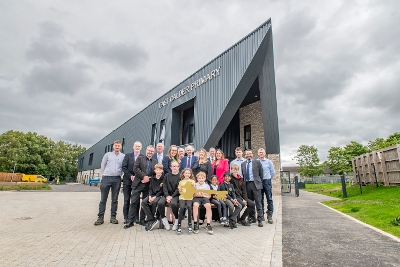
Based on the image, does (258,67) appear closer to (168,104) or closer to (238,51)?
(238,51)

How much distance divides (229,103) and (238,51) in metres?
3.15

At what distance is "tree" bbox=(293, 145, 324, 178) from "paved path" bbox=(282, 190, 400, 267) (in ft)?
169

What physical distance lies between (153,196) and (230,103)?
9.13 metres

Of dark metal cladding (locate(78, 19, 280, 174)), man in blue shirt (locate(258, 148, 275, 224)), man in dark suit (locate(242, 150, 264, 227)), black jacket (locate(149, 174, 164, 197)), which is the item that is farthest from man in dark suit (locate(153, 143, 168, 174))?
dark metal cladding (locate(78, 19, 280, 174))

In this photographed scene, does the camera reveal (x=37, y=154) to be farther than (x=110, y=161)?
Yes

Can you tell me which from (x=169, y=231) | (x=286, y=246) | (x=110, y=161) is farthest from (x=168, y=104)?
(x=286, y=246)

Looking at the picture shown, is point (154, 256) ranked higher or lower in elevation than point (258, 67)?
lower

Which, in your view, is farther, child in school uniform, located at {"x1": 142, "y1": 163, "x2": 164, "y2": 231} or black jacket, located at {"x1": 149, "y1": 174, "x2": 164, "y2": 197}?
black jacket, located at {"x1": 149, "y1": 174, "x2": 164, "y2": 197}

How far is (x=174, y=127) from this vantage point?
1933 cm

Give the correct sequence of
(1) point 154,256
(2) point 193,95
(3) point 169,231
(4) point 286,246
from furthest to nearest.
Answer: (2) point 193,95, (3) point 169,231, (4) point 286,246, (1) point 154,256

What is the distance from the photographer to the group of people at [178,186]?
539 centimetres

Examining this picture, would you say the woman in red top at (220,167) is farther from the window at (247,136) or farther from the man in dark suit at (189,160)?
the window at (247,136)

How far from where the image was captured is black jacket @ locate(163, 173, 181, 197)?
558 cm

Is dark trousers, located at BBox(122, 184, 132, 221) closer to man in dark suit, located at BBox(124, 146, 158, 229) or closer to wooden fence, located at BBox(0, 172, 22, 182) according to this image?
man in dark suit, located at BBox(124, 146, 158, 229)
